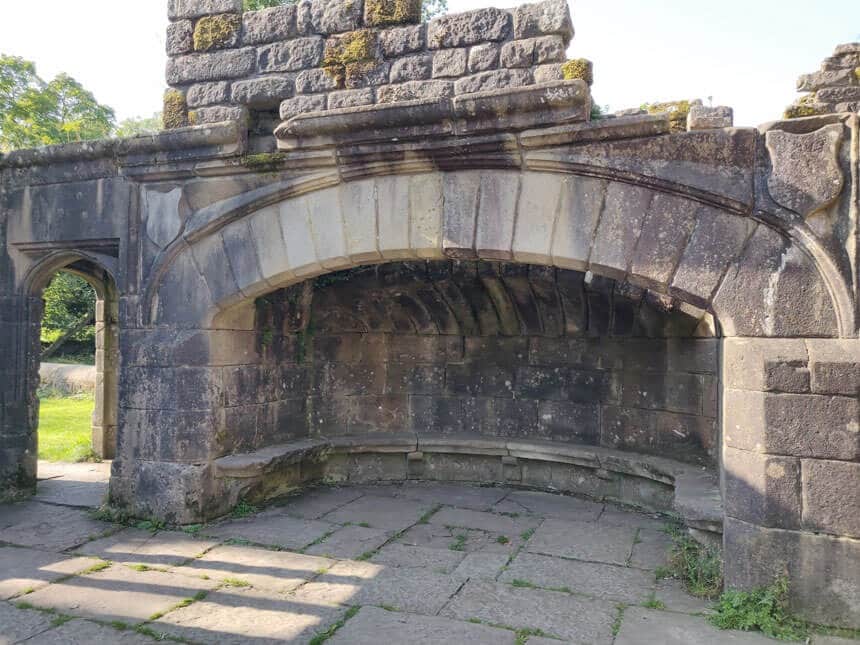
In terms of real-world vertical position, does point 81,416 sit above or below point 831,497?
below

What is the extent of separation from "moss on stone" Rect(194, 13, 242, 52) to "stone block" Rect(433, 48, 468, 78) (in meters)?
1.69

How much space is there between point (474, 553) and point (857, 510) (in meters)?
2.20

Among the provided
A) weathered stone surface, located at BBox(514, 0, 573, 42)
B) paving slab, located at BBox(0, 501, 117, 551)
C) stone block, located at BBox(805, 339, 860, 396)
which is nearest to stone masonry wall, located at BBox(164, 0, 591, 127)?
weathered stone surface, located at BBox(514, 0, 573, 42)

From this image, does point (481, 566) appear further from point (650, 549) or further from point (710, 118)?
point (710, 118)

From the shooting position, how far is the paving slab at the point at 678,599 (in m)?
3.33

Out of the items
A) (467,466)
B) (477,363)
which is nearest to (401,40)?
(477,363)

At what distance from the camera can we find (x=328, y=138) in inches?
170

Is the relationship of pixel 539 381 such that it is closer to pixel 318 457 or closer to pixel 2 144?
pixel 318 457

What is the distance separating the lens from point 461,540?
4422 millimetres

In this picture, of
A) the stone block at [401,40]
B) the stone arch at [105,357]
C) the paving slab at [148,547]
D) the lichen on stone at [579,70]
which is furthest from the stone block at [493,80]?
the stone arch at [105,357]

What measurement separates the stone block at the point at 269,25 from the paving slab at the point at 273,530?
3.66 meters

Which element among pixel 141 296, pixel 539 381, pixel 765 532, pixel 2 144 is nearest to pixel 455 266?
pixel 539 381

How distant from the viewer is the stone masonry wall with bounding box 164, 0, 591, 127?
403 cm

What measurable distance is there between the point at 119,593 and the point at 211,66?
377cm
